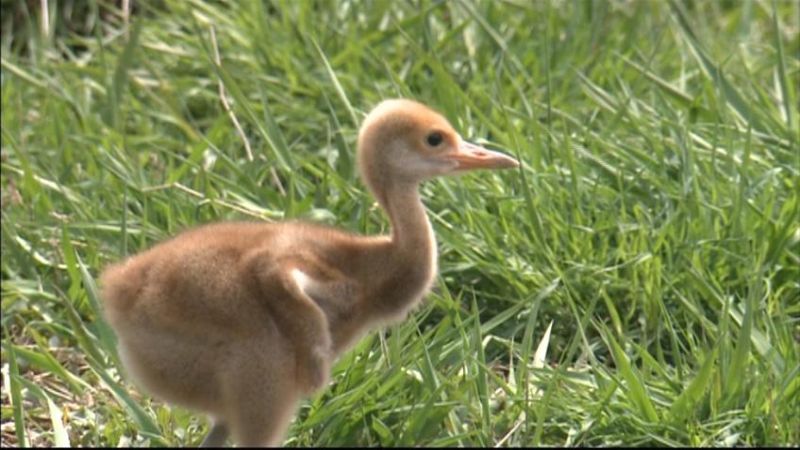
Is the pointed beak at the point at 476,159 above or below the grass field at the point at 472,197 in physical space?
above

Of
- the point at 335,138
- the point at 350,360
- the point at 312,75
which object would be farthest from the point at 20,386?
the point at 312,75

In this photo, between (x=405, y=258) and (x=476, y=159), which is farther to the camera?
(x=476, y=159)

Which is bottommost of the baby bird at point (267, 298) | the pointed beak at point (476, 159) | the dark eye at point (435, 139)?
the baby bird at point (267, 298)

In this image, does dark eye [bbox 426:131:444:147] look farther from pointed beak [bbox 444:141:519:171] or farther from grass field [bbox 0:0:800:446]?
grass field [bbox 0:0:800:446]

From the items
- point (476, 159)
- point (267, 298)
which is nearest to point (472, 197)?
point (476, 159)

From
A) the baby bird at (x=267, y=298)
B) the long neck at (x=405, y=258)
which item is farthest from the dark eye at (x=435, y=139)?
the long neck at (x=405, y=258)

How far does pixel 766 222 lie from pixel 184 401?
6.47 feet

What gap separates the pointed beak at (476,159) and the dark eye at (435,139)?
0.04 m

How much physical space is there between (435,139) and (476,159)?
13cm

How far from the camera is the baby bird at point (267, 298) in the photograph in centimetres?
390

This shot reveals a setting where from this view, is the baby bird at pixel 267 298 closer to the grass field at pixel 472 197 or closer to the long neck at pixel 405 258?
the long neck at pixel 405 258

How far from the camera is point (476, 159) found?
14.5ft

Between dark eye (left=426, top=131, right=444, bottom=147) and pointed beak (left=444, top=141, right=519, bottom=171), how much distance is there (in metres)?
0.04

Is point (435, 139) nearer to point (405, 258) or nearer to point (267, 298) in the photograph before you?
point (405, 258)
